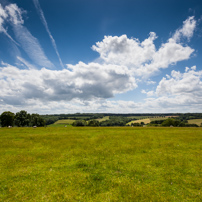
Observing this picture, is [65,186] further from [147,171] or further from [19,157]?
[19,157]

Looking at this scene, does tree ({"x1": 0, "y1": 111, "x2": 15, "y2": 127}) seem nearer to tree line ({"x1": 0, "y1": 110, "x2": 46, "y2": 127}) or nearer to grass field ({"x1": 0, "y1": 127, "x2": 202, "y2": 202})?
tree line ({"x1": 0, "y1": 110, "x2": 46, "y2": 127})

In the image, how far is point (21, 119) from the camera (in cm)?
9825

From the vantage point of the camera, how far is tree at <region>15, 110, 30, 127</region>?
97.6 metres

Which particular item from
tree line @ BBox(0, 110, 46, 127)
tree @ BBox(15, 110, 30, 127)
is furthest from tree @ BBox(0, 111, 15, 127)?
tree @ BBox(15, 110, 30, 127)

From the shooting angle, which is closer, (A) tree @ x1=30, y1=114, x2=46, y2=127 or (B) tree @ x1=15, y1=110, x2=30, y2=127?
(B) tree @ x1=15, y1=110, x2=30, y2=127

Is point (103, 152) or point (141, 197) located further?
point (103, 152)

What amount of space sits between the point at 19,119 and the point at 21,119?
4.42 feet

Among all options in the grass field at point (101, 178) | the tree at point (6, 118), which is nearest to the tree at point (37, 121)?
the tree at point (6, 118)

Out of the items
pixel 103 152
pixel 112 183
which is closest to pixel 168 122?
pixel 103 152

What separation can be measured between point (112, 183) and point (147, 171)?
4837mm

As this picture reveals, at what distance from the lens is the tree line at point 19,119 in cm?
9338

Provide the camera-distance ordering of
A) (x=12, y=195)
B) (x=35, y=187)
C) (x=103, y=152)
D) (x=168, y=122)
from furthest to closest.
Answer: (x=168, y=122)
(x=103, y=152)
(x=35, y=187)
(x=12, y=195)

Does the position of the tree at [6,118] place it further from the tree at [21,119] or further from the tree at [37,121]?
the tree at [37,121]

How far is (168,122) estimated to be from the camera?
12112 centimetres
